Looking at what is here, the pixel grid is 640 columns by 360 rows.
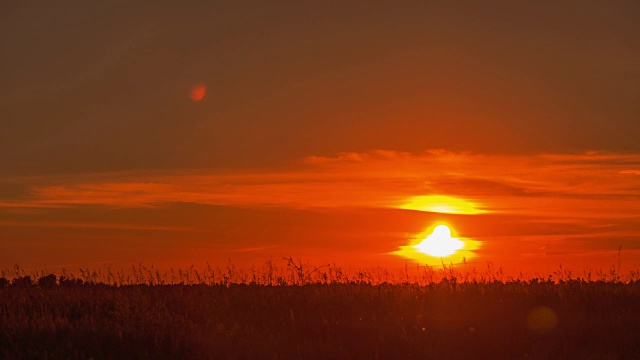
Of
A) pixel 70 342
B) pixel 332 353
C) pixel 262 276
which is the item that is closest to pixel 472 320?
pixel 332 353

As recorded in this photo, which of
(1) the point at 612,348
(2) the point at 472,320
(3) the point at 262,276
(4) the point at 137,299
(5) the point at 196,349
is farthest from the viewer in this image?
(3) the point at 262,276

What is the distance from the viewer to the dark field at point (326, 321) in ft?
43.6

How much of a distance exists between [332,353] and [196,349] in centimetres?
230

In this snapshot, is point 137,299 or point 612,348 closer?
point 612,348

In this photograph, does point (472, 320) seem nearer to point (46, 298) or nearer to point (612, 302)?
point (612, 302)

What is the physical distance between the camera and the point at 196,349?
1305cm

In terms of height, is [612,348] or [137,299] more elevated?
[137,299]

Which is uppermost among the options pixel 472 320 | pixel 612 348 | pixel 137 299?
pixel 137 299

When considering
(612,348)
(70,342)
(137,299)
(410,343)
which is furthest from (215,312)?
(612,348)

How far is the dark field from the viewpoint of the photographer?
1328 cm

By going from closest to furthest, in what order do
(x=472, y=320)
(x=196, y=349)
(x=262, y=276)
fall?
(x=196, y=349), (x=472, y=320), (x=262, y=276)

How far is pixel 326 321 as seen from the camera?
48.9 feet

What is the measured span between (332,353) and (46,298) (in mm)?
7217

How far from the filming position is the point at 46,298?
661 inches
